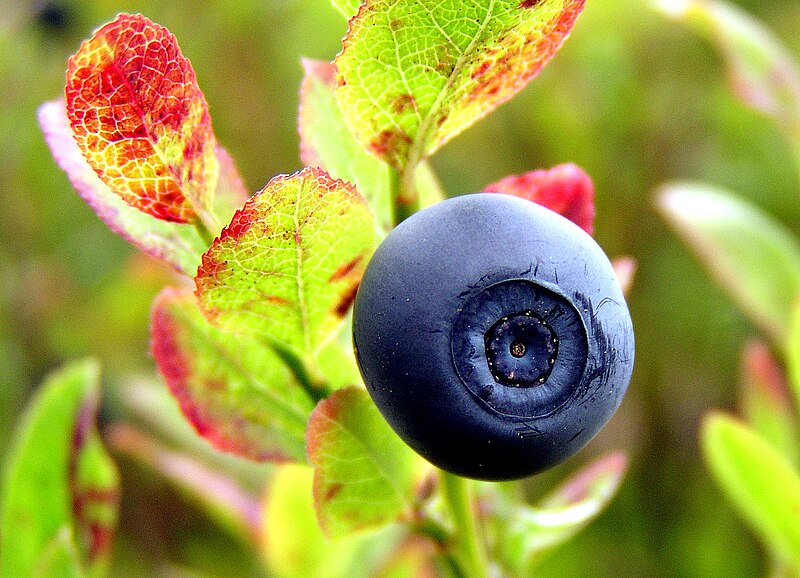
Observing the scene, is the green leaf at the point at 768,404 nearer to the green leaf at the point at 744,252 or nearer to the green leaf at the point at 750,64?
the green leaf at the point at 744,252

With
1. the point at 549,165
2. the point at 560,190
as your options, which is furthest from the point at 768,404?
the point at 549,165

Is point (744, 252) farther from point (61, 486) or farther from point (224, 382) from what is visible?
point (61, 486)

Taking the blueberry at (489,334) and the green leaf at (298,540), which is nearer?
the blueberry at (489,334)

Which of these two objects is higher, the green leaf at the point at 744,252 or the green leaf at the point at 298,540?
the green leaf at the point at 744,252

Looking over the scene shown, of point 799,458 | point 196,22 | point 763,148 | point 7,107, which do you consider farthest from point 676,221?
point 7,107

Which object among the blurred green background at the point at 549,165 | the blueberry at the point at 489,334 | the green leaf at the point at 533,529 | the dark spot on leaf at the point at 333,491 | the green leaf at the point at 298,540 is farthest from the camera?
the blurred green background at the point at 549,165

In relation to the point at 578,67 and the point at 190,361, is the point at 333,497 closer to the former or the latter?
the point at 190,361

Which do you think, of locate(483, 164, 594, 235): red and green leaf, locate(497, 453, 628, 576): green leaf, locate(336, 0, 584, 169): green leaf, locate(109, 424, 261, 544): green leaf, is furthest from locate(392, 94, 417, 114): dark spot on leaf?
locate(109, 424, 261, 544): green leaf

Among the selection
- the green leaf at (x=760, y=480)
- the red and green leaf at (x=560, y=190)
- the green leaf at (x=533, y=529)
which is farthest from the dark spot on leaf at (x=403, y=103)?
the green leaf at (x=760, y=480)
